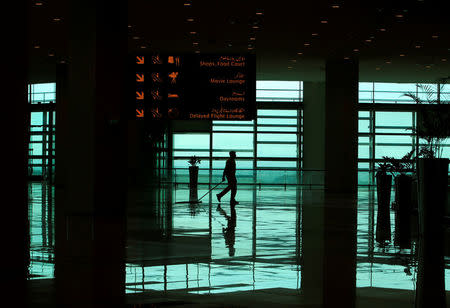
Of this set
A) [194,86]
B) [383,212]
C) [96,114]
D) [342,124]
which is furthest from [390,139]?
[96,114]

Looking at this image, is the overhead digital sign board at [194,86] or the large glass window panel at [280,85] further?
the large glass window panel at [280,85]

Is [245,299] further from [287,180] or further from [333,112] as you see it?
[287,180]

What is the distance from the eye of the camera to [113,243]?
32.7 ft

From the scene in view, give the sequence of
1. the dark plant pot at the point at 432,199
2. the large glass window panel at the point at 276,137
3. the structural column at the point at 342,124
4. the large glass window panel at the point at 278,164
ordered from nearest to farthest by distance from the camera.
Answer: the dark plant pot at the point at 432,199 < the structural column at the point at 342,124 < the large glass window panel at the point at 278,164 < the large glass window panel at the point at 276,137

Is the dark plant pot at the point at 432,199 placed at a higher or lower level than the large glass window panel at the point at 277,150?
lower

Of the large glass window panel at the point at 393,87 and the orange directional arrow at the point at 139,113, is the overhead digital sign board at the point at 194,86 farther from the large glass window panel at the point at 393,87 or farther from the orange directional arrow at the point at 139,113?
the large glass window panel at the point at 393,87

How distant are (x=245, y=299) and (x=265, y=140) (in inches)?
1319

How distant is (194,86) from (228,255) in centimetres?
1016

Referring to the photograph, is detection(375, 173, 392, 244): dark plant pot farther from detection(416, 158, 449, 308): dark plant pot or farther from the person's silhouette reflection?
the person's silhouette reflection

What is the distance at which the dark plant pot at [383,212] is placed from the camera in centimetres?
1151

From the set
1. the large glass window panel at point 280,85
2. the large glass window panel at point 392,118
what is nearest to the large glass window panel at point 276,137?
the large glass window panel at point 280,85

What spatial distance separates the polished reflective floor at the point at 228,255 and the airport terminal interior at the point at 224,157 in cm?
4

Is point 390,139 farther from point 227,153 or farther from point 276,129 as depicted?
point 227,153

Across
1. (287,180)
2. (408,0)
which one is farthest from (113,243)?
(287,180)
